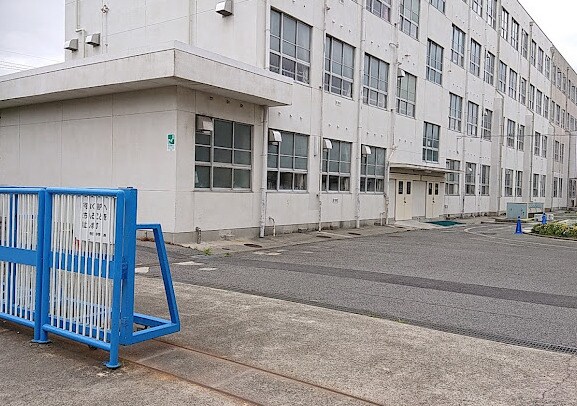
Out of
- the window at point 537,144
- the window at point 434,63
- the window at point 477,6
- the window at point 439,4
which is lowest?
the window at point 537,144

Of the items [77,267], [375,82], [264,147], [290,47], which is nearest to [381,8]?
[375,82]

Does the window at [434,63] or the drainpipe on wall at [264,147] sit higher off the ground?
the window at [434,63]

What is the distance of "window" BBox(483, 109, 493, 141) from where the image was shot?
35188 millimetres

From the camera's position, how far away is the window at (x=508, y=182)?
128 feet

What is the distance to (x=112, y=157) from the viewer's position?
49.5ft

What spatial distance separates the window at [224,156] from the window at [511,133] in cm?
2888

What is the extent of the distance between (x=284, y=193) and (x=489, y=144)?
76.3ft

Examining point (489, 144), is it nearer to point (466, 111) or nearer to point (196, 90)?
point (466, 111)

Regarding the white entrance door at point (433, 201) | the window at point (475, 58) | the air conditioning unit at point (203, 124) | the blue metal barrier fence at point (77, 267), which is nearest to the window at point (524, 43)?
the window at point (475, 58)

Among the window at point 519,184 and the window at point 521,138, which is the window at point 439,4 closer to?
the window at point 521,138

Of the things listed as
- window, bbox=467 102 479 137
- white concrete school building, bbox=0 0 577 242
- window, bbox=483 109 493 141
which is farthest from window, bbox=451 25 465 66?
window, bbox=483 109 493 141

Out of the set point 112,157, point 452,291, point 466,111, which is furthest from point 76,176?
point 466,111

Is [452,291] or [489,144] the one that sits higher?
[489,144]

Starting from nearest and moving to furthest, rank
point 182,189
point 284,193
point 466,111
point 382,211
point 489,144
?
1. point 182,189
2. point 284,193
3. point 382,211
4. point 466,111
5. point 489,144
